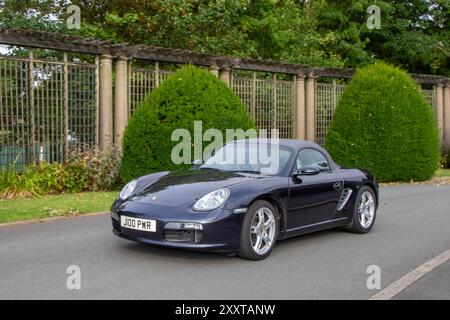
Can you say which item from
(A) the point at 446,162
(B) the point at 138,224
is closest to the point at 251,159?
(B) the point at 138,224

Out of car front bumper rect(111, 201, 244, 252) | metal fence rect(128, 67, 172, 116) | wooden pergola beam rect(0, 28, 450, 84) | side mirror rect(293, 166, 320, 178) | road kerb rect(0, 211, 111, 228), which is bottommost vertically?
road kerb rect(0, 211, 111, 228)

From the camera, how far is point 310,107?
64.8 ft

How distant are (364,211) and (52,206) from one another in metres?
5.45

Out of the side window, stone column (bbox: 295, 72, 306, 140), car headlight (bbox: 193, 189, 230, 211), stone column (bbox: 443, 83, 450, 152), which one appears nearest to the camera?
car headlight (bbox: 193, 189, 230, 211)

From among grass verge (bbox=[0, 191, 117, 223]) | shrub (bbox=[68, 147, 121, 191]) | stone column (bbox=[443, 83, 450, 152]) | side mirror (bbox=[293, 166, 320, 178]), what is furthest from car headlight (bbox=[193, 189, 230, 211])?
stone column (bbox=[443, 83, 450, 152])

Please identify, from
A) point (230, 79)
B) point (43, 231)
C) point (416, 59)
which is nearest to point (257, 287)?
point (43, 231)

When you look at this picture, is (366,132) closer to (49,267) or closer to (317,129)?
(317,129)

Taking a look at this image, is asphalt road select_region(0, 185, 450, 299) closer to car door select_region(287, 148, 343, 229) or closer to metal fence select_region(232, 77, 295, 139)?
car door select_region(287, 148, 343, 229)

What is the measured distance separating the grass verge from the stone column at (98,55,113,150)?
2516 mm

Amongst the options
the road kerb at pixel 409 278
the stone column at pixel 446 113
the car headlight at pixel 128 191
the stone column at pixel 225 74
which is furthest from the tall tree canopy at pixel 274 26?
the road kerb at pixel 409 278

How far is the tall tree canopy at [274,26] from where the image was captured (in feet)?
67.5

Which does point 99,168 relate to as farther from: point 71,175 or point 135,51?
point 135,51

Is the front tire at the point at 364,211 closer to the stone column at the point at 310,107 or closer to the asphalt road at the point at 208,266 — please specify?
the asphalt road at the point at 208,266

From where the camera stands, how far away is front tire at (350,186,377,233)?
838 centimetres
